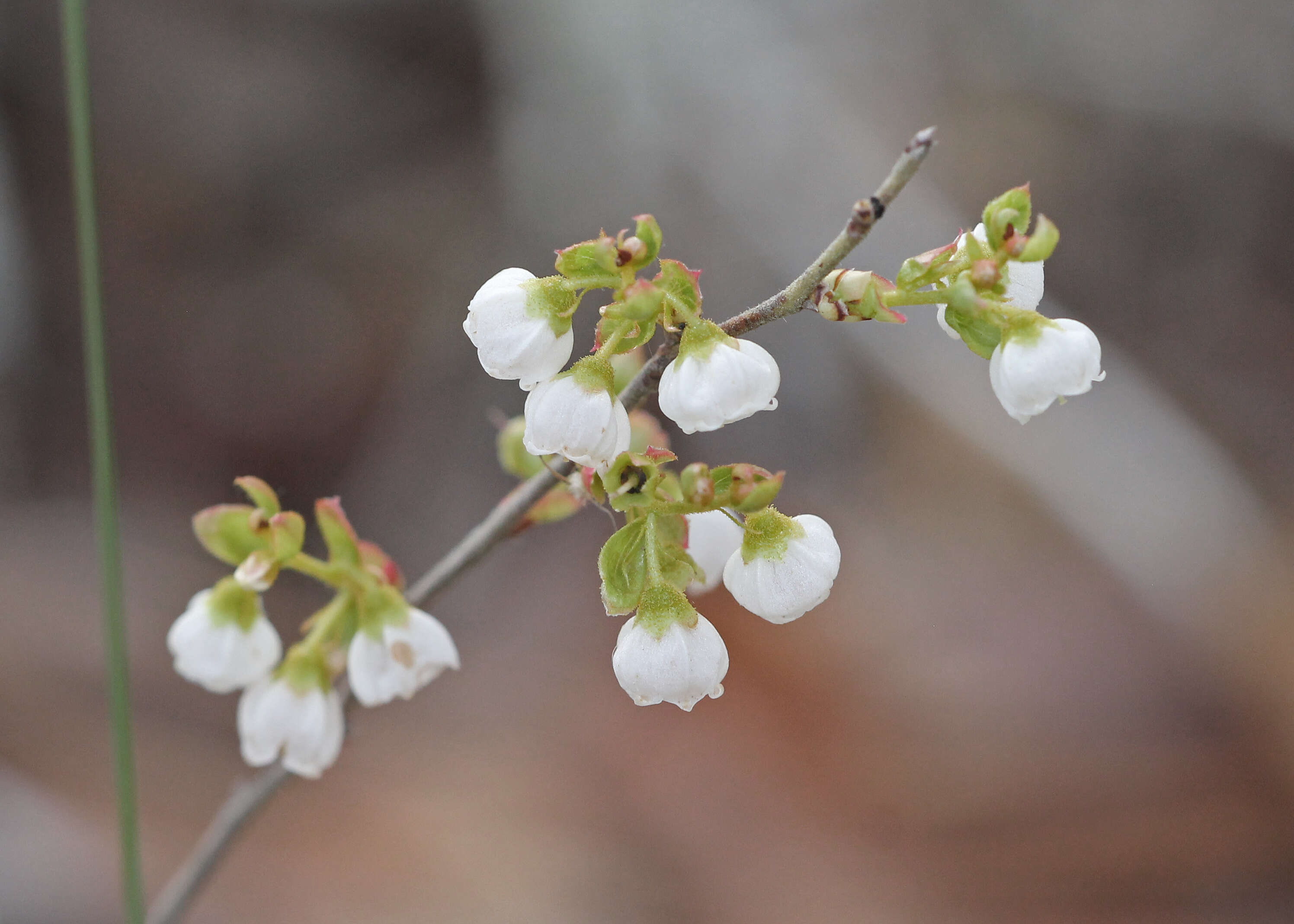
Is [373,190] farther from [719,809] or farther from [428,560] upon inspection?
[719,809]

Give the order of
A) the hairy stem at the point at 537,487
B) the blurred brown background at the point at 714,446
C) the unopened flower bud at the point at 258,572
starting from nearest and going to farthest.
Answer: the hairy stem at the point at 537,487, the unopened flower bud at the point at 258,572, the blurred brown background at the point at 714,446

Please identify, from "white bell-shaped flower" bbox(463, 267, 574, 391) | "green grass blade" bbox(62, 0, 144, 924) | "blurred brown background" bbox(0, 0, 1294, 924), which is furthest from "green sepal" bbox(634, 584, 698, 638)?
"blurred brown background" bbox(0, 0, 1294, 924)

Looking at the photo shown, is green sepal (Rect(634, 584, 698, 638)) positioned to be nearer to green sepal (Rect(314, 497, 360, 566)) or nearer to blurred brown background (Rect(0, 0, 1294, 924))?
green sepal (Rect(314, 497, 360, 566))

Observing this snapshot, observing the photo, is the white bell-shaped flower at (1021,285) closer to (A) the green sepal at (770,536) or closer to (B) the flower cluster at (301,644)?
(A) the green sepal at (770,536)

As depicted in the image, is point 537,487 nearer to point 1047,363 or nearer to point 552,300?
point 552,300

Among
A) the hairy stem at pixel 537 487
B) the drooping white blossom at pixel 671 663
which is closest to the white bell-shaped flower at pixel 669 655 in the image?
the drooping white blossom at pixel 671 663
